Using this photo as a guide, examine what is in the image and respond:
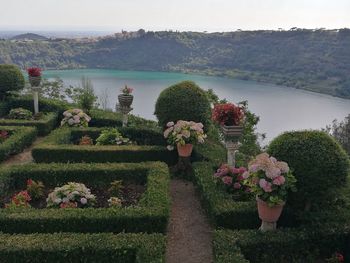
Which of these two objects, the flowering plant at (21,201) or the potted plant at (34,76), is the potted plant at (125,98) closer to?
the potted plant at (34,76)

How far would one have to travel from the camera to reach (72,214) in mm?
6906

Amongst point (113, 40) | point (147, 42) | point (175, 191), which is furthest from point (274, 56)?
point (175, 191)

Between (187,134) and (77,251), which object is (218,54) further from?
(77,251)

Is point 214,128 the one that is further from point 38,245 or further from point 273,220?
point 38,245

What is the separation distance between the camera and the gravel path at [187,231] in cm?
673

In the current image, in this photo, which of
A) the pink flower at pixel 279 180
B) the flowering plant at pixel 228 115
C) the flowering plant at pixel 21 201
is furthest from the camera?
the flowering plant at pixel 228 115

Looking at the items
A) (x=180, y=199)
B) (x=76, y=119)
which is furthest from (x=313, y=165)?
(x=76, y=119)

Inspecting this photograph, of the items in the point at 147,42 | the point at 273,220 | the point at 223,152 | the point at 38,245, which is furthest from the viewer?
the point at 147,42

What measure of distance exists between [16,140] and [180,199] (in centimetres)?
571

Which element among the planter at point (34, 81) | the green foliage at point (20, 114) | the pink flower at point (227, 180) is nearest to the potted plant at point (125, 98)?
the planter at point (34, 81)

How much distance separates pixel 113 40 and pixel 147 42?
25.5 ft

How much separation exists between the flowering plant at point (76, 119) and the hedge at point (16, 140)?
1.14m

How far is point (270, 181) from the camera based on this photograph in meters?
6.26

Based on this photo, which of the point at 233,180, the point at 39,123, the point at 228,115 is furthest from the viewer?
the point at 39,123
